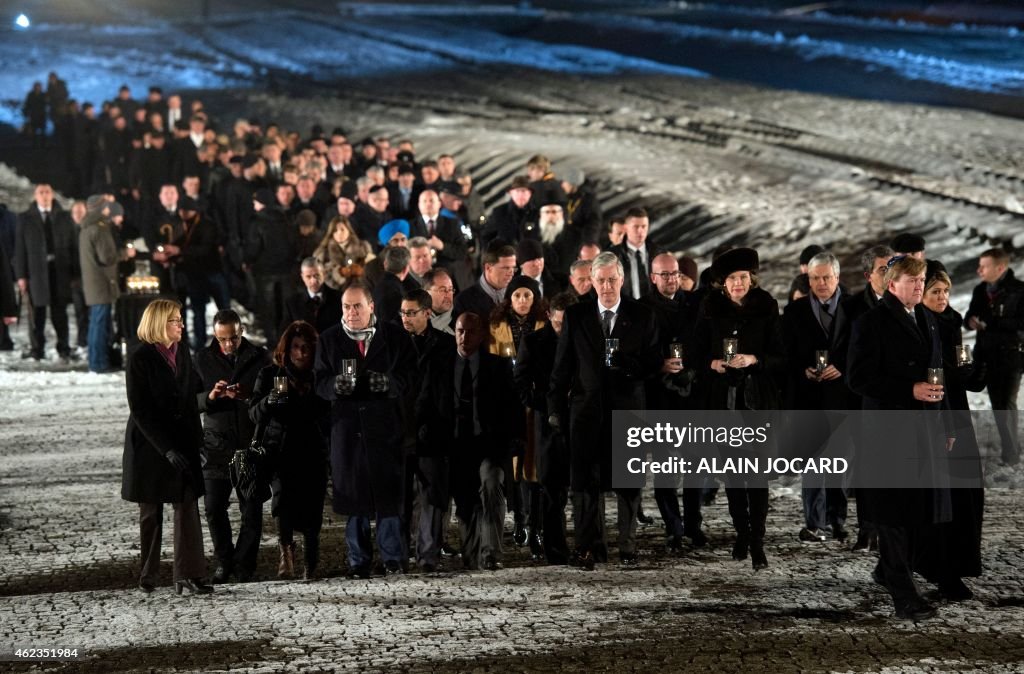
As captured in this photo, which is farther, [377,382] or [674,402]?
[674,402]

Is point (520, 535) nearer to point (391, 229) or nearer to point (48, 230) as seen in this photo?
point (391, 229)

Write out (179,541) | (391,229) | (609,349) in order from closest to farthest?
(179,541) < (609,349) < (391,229)

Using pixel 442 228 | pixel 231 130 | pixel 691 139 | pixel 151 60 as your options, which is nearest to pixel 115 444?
pixel 442 228

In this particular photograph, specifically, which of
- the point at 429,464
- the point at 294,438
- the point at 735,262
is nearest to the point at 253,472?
the point at 294,438

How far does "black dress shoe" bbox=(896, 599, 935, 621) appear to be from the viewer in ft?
26.8

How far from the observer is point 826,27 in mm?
41562

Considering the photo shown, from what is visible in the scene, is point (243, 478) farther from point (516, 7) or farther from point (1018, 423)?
point (516, 7)

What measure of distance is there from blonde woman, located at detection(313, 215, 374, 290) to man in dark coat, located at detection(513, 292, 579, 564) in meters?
3.67

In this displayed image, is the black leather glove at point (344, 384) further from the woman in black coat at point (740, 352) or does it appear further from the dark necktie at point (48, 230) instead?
the dark necktie at point (48, 230)

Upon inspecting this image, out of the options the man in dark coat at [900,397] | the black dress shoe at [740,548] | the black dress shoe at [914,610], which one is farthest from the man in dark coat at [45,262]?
the black dress shoe at [914,610]

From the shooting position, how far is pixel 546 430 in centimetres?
968

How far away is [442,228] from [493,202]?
886cm

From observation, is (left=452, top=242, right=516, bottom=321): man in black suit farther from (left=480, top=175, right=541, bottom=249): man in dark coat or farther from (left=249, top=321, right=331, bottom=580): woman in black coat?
(left=480, top=175, right=541, bottom=249): man in dark coat

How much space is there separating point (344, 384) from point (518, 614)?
158 centimetres
